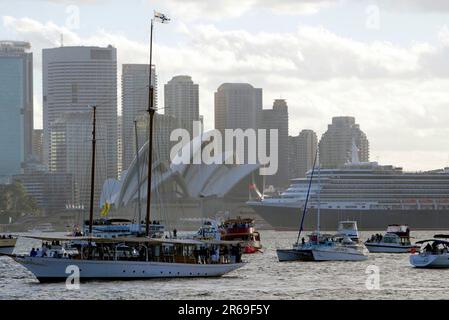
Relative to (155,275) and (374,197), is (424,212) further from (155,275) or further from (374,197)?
(155,275)

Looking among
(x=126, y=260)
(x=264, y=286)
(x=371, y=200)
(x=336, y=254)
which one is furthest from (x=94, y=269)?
(x=371, y=200)

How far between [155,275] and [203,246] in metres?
3.64

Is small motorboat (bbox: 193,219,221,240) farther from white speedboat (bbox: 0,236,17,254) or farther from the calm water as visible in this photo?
the calm water

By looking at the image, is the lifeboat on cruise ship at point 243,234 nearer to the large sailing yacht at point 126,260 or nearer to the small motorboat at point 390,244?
the small motorboat at point 390,244

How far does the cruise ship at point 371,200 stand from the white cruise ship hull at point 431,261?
373 ft

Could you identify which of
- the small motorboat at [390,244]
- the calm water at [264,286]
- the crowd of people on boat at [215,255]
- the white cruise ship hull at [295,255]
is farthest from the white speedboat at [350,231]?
the crowd of people on boat at [215,255]

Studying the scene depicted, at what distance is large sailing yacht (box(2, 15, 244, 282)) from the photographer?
5797 cm

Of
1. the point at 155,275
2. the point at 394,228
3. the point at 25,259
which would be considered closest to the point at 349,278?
the point at 155,275

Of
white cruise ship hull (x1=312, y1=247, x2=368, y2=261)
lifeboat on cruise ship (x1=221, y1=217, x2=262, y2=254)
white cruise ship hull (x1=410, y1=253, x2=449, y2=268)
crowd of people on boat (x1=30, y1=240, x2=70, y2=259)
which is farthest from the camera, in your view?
lifeboat on cruise ship (x1=221, y1=217, x2=262, y2=254)

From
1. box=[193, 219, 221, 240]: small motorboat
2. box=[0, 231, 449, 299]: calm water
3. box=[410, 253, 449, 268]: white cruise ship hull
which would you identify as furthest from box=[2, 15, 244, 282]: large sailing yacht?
box=[193, 219, 221, 240]: small motorboat

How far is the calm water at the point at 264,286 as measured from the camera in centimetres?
5119

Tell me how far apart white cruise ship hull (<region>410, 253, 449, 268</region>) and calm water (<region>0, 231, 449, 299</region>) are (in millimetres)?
990

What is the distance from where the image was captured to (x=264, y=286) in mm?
57500

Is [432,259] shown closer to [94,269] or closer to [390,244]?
[94,269]
